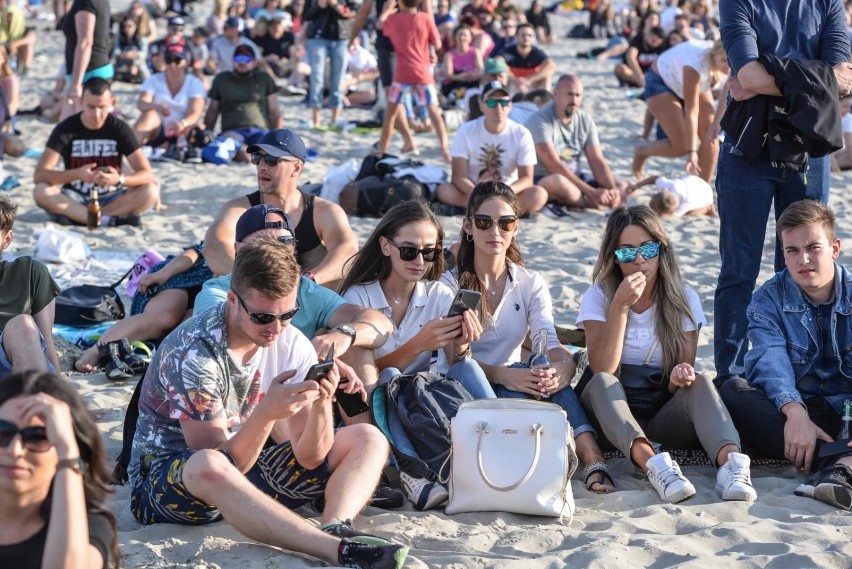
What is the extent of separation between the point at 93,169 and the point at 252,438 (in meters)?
5.24

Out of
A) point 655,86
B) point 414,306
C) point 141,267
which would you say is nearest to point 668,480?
point 414,306

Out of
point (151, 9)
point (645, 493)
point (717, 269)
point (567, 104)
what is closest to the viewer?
point (645, 493)

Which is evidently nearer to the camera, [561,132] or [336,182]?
[336,182]

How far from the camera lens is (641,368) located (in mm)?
4688

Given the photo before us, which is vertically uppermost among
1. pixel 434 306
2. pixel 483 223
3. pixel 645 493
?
pixel 483 223

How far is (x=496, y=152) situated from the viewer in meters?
8.53

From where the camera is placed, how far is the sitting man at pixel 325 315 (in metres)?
4.32

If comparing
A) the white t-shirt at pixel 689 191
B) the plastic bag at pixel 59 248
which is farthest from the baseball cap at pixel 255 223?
the white t-shirt at pixel 689 191

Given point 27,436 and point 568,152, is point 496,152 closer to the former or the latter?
point 568,152

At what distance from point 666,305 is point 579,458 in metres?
0.72

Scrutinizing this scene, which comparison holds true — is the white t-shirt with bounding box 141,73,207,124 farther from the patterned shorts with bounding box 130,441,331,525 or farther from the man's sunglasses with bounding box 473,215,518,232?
the patterned shorts with bounding box 130,441,331,525

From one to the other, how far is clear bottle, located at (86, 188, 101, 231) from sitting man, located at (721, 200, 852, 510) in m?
5.10

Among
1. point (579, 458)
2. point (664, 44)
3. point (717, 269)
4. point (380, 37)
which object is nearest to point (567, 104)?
point (717, 269)

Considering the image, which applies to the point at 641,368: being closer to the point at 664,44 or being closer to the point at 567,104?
the point at 567,104
